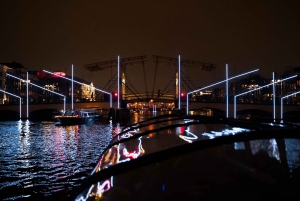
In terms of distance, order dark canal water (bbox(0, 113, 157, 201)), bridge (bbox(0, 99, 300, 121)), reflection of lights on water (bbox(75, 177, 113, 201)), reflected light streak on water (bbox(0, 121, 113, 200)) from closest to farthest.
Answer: reflection of lights on water (bbox(75, 177, 113, 201))
dark canal water (bbox(0, 113, 157, 201))
reflected light streak on water (bbox(0, 121, 113, 200))
bridge (bbox(0, 99, 300, 121))

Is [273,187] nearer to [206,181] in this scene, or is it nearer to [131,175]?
[206,181]

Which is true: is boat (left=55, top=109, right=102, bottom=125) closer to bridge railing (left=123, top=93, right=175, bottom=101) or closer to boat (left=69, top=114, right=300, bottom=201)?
bridge railing (left=123, top=93, right=175, bottom=101)

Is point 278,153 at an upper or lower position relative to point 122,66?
lower

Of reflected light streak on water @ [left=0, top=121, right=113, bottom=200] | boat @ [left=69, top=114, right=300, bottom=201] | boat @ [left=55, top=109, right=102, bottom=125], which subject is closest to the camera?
boat @ [left=69, top=114, right=300, bottom=201]

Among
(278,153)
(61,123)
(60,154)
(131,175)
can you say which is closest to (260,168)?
(278,153)

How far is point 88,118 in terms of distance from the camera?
179ft

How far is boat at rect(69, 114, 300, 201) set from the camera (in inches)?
143

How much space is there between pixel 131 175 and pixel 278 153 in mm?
2139

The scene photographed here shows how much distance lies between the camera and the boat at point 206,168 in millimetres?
3622

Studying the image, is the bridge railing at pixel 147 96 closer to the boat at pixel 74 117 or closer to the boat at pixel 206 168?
the boat at pixel 74 117

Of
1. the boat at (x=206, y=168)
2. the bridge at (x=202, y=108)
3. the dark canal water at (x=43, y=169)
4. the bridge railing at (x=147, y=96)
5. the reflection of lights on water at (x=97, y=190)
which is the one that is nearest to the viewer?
the boat at (x=206, y=168)

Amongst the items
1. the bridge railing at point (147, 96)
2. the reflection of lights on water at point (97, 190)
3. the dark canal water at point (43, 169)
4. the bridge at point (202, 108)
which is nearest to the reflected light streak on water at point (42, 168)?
the dark canal water at point (43, 169)

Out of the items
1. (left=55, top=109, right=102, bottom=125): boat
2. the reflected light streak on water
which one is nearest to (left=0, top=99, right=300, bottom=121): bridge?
(left=55, top=109, right=102, bottom=125): boat

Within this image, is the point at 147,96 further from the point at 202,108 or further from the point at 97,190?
the point at 97,190
